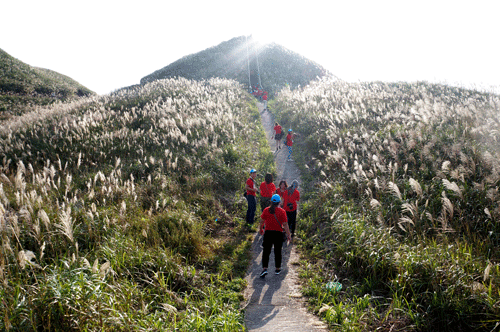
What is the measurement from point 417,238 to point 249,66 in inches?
2059

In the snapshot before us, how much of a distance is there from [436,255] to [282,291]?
2.68 metres

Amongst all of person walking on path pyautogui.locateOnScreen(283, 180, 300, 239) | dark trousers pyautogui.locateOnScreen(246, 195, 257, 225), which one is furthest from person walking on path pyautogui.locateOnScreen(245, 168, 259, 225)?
person walking on path pyautogui.locateOnScreen(283, 180, 300, 239)

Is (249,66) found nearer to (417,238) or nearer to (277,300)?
(417,238)

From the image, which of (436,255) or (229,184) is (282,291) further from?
(229,184)

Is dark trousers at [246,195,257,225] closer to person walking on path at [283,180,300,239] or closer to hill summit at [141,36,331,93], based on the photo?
person walking on path at [283,180,300,239]

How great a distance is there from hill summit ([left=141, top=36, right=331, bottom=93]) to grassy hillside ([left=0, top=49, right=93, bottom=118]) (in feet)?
51.7

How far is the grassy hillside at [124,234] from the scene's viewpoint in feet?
10.5

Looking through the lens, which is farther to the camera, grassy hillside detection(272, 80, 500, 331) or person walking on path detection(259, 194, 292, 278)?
person walking on path detection(259, 194, 292, 278)

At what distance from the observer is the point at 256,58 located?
186ft

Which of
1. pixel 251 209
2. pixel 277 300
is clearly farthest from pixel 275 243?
pixel 251 209

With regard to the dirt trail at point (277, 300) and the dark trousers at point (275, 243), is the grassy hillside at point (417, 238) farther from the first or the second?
the dark trousers at point (275, 243)

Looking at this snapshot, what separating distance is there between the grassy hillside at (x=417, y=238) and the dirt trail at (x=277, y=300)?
289 mm

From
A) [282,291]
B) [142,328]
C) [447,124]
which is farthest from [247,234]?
[447,124]

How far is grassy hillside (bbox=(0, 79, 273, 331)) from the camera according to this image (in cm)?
320
